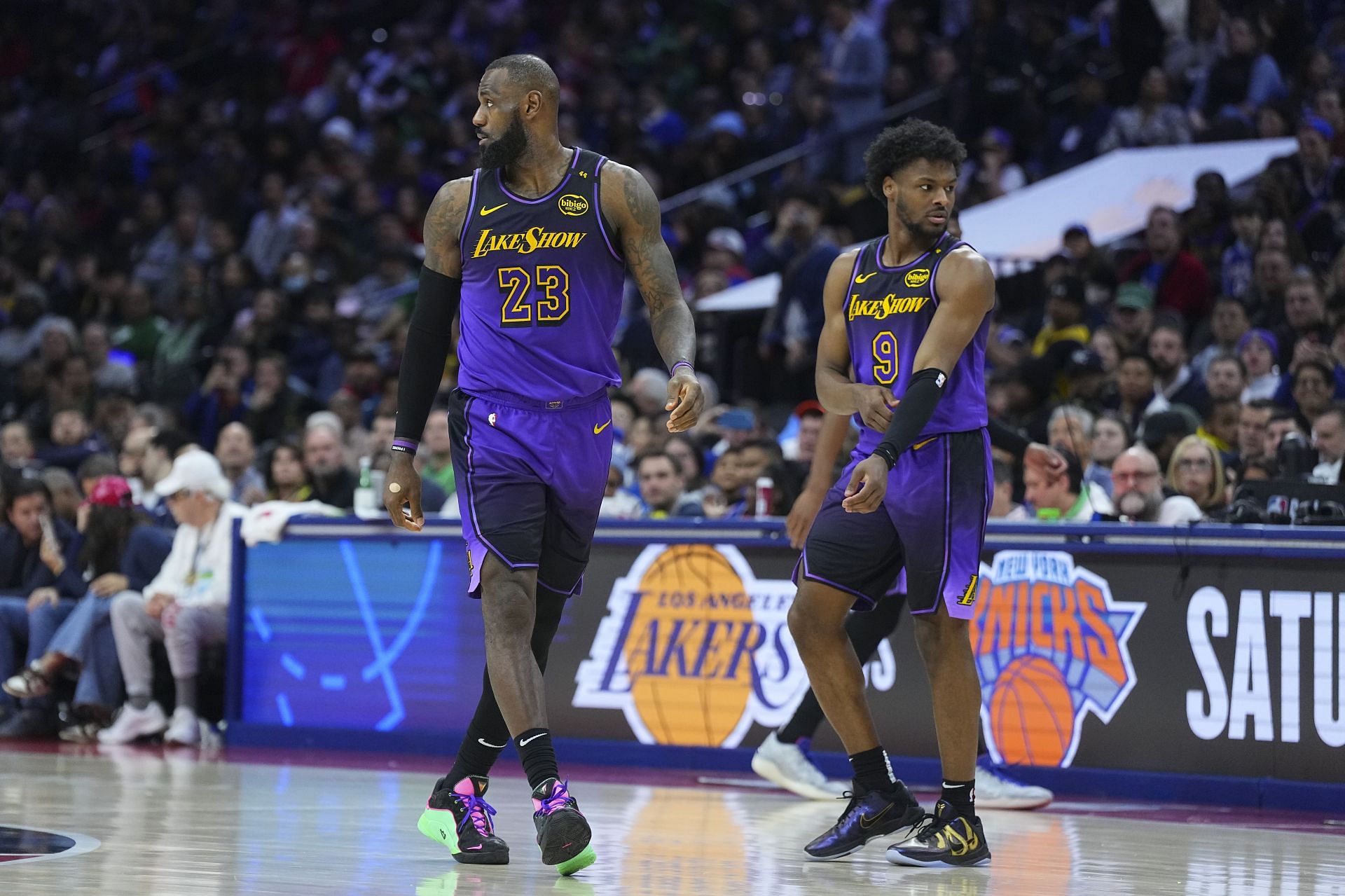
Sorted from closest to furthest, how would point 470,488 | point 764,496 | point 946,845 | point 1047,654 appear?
point 470,488 < point 946,845 < point 1047,654 < point 764,496

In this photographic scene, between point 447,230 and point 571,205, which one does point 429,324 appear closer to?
point 447,230

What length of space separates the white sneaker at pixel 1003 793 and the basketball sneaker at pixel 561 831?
2.79 metres

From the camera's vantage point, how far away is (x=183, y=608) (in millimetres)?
9789

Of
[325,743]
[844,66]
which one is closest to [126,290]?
[844,66]

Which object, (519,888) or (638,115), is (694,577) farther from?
(638,115)

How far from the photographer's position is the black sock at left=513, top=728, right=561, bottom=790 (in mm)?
5137

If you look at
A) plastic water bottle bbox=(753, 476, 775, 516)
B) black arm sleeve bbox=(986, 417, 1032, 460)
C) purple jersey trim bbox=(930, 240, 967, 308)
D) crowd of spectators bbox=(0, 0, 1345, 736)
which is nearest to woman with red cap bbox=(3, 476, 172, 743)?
crowd of spectators bbox=(0, 0, 1345, 736)

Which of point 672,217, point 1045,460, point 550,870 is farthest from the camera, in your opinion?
point 672,217

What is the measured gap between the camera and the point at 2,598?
1071 centimetres

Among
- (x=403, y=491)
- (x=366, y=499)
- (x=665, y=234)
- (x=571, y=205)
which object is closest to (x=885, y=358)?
(x=571, y=205)

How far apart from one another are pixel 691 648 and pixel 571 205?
11.5 feet

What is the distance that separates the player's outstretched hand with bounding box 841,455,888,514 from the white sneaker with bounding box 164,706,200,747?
5.49m

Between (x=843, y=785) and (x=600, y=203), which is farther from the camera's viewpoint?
(x=843, y=785)

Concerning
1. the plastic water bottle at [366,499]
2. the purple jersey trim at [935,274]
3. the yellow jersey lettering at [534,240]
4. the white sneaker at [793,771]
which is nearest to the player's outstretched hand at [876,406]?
the purple jersey trim at [935,274]
